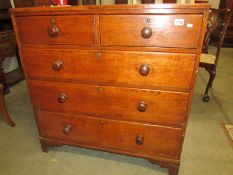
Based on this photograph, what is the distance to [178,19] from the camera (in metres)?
0.95

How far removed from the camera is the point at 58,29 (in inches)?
44.1

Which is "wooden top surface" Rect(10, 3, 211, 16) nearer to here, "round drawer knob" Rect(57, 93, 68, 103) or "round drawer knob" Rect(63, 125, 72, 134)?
"round drawer knob" Rect(57, 93, 68, 103)

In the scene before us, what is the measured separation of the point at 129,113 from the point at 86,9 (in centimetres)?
68

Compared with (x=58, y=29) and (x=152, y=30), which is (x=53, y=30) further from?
(x=152, y=30)

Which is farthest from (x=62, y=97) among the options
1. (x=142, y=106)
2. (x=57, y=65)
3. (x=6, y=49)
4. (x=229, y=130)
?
(x=6, y=49)

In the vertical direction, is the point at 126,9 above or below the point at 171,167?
above

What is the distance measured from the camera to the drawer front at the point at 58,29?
3.52 feet

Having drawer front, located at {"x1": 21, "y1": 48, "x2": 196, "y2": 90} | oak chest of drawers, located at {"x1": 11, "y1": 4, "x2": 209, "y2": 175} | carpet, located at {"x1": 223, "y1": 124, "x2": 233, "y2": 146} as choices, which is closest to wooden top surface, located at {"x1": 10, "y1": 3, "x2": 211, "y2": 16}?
oak chest of drawers, located at {"x1": 11, "y1": 4, "x2": 209, "y2": 175}

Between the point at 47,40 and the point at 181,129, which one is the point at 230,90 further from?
the point at 47,40

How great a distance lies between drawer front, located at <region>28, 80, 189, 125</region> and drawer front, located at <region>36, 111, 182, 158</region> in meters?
0.06

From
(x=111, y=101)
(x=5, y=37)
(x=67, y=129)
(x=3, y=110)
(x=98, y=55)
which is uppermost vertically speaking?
(x=98, y=55)

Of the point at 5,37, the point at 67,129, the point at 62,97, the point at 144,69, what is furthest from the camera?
the point at 5,37

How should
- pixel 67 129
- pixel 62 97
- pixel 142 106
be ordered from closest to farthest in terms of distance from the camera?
pixel 142 106 → pixel 62 97 → pixel 67 129

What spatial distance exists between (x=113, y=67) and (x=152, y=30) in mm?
309
